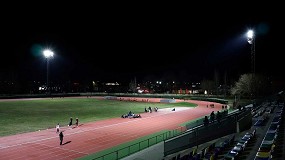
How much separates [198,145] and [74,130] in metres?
16.1

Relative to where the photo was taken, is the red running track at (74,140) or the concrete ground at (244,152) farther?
the red running track at (74,140)

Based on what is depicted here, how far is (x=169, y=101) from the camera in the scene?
79.6m

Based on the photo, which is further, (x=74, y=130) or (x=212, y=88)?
(x=212, y=88)

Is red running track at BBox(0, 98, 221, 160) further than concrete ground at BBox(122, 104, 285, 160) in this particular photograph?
Yes

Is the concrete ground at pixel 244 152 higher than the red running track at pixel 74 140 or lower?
higher

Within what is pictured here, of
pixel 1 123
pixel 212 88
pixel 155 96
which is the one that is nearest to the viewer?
pixel 1 123

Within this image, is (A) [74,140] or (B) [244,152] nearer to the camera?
(B) [244,152]

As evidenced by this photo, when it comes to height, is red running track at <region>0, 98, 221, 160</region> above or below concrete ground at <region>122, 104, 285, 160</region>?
below

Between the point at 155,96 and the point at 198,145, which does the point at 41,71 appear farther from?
the point at 198,145

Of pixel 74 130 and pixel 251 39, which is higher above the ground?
pixel 251 39

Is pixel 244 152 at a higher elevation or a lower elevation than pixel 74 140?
higher

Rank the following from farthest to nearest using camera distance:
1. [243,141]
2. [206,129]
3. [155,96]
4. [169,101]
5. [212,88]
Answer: [212,88]
[155,96]
[169,101]
[206,129]
[243,141]

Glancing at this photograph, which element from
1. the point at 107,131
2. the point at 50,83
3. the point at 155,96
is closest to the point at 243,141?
the point at 107,131

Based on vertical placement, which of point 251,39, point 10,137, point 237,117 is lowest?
point 10,137
